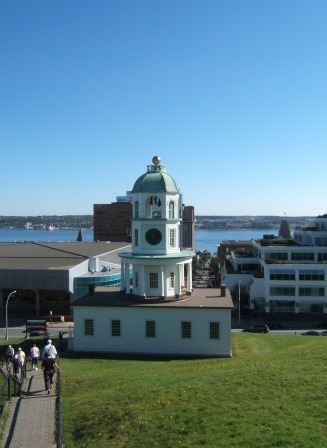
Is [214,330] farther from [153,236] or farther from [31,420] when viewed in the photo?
[31,420]

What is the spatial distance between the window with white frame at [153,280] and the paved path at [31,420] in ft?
55.8

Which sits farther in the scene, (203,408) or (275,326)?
(275,326)

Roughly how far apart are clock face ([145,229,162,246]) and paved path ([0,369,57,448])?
18309mm

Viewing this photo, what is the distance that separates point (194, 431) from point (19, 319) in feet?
175

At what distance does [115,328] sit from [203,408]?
67.9 ft

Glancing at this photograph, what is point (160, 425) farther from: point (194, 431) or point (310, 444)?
point (310, 444)

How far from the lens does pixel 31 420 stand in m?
17.9

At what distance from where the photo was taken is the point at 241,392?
18.1 meters

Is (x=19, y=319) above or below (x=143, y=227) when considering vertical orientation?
below

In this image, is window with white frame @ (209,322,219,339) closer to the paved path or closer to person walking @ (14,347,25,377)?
the paved path

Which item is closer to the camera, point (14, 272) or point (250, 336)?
point (250, 336)

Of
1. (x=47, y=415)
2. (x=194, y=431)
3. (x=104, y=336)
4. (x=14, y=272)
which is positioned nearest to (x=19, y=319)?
(x=14, y=272)

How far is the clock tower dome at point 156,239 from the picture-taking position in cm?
3838

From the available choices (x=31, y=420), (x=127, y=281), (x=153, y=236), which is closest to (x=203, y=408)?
(x=31, y=420)
